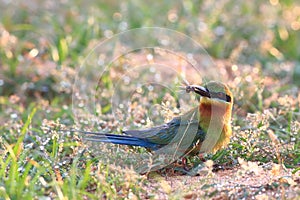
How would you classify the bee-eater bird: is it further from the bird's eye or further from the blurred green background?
the blurred green background

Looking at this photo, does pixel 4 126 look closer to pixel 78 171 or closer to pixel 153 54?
pixel 78 171

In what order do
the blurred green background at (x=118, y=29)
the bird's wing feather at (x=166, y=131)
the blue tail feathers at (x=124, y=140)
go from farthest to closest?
1. the blurred green background at (x=118, y=29)
2. the bird's wing feather at (x=166, y=131)
3. the blue tail feathers at (x=124, y=140)

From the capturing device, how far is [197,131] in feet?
13.7

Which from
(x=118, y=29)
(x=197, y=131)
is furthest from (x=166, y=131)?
(x=118, y=29)

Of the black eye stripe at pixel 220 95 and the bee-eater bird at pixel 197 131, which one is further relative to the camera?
the black eye stripe at pixel 220 95

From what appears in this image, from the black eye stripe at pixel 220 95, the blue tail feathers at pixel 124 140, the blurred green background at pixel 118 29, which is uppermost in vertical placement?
the blurred green background at pixel 118 29

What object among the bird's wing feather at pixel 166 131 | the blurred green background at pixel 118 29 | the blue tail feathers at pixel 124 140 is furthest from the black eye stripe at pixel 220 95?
the blurred green background at pixel 118 29

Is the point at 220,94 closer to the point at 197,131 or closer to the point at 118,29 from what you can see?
the point at 197,131

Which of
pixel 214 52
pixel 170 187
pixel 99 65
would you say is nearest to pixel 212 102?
pixel 170 187

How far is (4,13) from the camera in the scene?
7.46 metres

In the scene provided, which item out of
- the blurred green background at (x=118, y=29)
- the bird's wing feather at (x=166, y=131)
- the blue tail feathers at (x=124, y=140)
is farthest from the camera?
the blurred green background at (x=118, y=29)

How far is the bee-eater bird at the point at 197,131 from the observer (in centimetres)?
415

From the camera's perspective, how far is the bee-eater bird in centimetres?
415

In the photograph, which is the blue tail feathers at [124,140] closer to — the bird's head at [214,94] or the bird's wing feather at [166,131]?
the bird's wing feather at [166,131]
